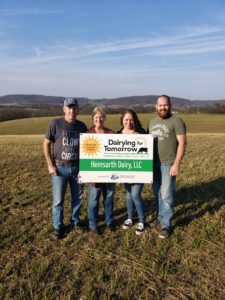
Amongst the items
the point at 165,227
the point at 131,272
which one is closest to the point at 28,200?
the point at 165,227

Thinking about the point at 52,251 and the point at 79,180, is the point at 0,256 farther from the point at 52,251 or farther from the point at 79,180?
the point at 79,180

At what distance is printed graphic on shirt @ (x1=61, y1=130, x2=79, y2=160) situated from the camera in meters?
5.80

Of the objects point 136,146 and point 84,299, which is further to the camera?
point 136,146

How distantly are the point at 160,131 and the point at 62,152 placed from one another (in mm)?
1697

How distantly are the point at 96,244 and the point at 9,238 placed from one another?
1.50m

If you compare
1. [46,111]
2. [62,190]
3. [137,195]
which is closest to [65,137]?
[62,190]

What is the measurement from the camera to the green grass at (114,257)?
4.36 m

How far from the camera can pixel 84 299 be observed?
4.16 meters

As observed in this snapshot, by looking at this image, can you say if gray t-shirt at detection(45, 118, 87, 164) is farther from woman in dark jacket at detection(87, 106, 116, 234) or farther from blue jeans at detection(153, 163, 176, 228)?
blue jeans at detection(153, 163, 176, 228)

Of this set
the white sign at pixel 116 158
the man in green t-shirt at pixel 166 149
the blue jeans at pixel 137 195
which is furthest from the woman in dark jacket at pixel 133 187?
the man in green t-shirt at pixel 166 149

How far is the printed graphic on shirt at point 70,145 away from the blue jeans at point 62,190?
191mm

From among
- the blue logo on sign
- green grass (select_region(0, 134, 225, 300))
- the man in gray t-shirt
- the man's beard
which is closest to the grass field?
green grass (select_region(0, 134, 225, 300))

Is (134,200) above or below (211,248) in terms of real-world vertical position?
above

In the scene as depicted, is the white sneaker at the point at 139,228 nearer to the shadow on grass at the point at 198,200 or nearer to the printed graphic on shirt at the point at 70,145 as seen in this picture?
the shadow on grass at the point at 198,200
